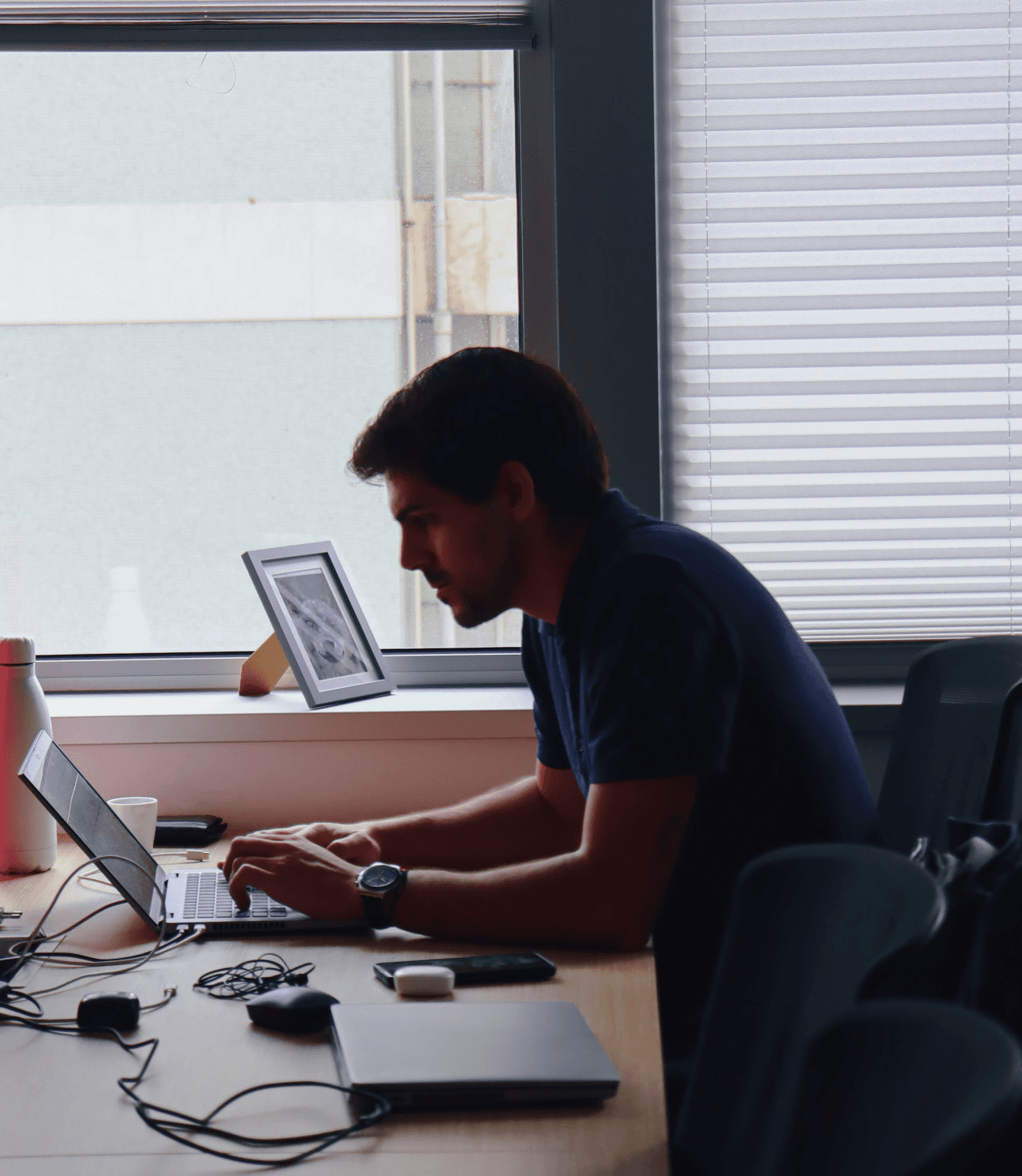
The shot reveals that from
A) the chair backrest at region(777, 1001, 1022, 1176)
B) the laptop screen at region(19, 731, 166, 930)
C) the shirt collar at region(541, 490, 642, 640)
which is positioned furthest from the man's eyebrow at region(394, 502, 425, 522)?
the chair backrest at region(777, 1001, 1022, 1176)

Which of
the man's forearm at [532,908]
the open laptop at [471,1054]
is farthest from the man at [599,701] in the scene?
the open laptop at [471,1054]

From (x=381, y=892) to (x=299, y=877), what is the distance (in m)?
0.12

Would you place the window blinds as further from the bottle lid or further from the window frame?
the bottle lid

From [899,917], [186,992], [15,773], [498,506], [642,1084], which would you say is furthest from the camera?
[15,773]

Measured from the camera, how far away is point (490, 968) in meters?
1.30

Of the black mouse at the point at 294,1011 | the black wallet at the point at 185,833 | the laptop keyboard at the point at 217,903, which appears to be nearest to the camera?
the black mouse at the point at 294,1011

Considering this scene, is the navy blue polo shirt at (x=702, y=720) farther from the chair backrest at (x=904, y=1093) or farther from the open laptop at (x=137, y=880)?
the chair backrest at (x=904, y=1093)

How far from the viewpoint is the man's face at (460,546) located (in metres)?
1.61

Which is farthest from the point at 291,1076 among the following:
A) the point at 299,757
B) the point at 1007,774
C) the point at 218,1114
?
the point at 299,757

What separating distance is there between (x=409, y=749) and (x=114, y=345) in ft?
3.31

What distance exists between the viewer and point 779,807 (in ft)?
4.73

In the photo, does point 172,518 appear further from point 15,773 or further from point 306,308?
point 15,773

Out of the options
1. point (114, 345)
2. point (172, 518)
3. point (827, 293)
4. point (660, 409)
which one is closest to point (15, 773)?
point (172, 518)

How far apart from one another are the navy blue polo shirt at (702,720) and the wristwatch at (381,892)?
265 millimetres
